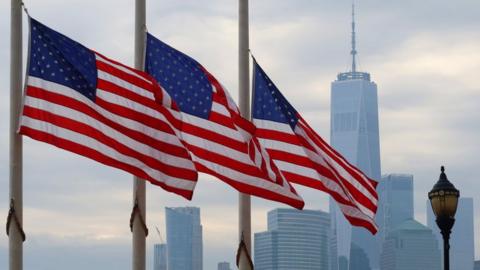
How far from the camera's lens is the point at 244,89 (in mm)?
32906

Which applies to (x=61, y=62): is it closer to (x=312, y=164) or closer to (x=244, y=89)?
(x=244, y=89)

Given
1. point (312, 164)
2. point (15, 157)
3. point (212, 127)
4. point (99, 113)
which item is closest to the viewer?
point (15, 157)

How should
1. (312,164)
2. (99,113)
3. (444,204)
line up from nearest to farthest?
1. (99,113)
2. (444,204)
3. (312,164)

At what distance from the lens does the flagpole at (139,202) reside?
30.5 meters

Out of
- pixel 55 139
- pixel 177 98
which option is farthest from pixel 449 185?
pixel 55 139

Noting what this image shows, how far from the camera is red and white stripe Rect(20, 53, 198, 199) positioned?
28.5 m

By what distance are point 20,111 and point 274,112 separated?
6884 millimetres

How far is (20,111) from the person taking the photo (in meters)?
28.9

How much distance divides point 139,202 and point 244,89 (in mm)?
3896

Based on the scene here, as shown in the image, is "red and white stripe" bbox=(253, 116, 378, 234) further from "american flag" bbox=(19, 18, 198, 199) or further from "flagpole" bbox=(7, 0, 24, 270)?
"flagpole" bbox=(7, 0, 24, 270)

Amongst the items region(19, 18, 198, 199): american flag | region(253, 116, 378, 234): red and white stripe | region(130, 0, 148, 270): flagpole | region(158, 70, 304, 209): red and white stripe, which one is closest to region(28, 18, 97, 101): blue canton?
region(19, 18, 198, 199): american flag

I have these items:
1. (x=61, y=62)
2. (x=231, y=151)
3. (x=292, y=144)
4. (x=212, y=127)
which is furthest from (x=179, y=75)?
(x=292, y=144)

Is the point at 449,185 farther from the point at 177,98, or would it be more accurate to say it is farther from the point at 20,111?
the point at 20,111

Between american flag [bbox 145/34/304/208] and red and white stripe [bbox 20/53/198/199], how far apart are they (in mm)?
996
